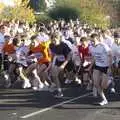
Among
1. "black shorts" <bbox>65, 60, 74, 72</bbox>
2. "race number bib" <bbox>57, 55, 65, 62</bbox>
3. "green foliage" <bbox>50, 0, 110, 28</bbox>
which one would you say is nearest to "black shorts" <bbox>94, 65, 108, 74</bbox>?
"race number bib" <bbox>57, 55, 65, 62</bbox>

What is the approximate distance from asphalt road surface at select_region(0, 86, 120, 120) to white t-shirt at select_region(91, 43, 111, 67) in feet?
3.42

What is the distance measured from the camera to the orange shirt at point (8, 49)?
62.4 ft

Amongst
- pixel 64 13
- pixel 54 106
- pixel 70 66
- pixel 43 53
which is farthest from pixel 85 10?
pixel 54 106

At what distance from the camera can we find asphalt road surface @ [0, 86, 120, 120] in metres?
12.6

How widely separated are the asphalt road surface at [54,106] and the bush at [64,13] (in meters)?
59.0

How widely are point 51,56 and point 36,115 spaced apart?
16.6 feet

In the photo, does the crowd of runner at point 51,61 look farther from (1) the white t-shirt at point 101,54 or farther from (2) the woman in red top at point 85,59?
(1) the white t-shirt at point 101,54

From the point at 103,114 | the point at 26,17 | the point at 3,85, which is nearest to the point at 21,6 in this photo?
the point at 26,17

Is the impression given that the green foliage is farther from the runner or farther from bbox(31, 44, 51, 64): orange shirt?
the runner

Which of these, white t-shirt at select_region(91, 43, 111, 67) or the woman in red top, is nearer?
white t-shirt at select_region(91, 43, 111, 67)

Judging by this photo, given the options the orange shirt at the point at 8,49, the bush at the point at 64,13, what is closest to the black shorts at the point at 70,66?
the orange shirt at the point at 8,49

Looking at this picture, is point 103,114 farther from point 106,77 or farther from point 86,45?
point 86,45

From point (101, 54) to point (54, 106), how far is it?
1790 millimetres

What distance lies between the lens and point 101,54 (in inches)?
565
